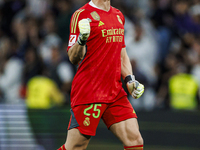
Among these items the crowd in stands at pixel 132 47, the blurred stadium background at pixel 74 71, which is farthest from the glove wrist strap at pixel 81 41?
the crowd in stands at pixel 132 47

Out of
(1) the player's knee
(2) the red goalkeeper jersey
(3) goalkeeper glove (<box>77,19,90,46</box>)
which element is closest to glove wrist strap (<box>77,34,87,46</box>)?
(3) goalkeeper glove (<box>77,19,90,46</box>)

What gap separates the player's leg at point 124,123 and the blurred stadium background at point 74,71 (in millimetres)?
3083

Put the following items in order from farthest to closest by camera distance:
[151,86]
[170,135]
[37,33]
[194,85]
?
[37,33] → [151,86] → [194,85] → [170,135]

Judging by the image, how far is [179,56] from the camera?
8.32 m

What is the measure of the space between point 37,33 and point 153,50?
2.96 m

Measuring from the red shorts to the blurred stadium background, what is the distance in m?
3.09

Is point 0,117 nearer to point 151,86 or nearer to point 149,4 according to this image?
point 151,86

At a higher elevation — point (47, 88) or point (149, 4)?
point (149, 4)

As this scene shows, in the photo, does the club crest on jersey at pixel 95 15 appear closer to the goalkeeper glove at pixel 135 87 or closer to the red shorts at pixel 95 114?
the goalkeeper glove at pixel 135 87

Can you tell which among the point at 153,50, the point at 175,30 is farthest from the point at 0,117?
the point at 175,30

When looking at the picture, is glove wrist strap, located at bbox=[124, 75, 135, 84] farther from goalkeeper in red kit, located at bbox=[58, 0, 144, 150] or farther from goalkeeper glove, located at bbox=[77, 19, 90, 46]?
goalkeeper glove, located at bbox=[77, 19, 90, 46]

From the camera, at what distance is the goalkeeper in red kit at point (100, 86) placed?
3951 millimetres

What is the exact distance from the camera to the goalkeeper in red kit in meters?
3.95

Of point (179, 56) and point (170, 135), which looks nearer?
point (170, 135)
